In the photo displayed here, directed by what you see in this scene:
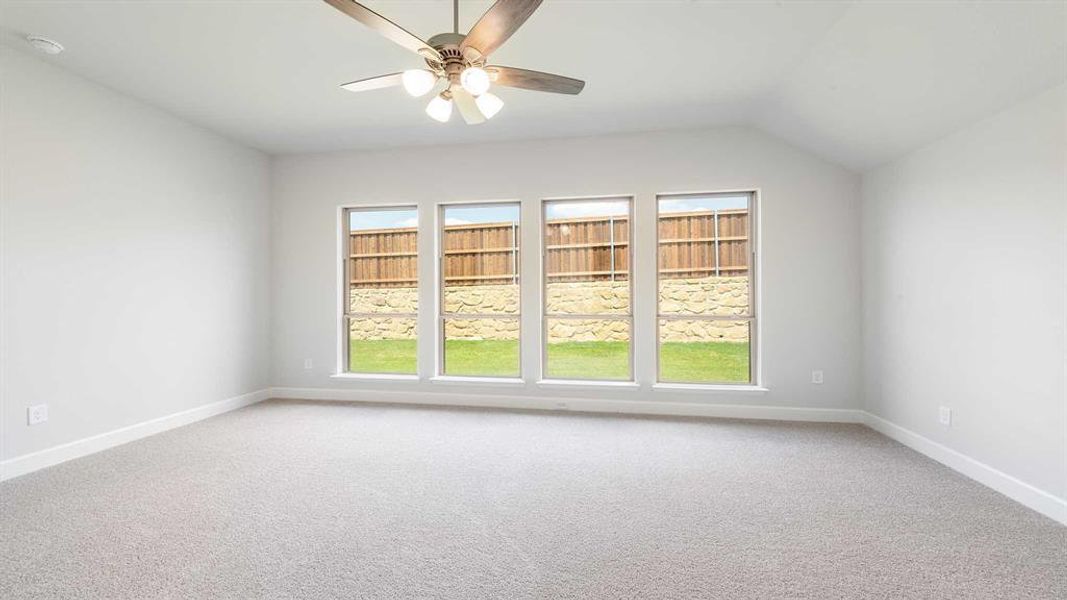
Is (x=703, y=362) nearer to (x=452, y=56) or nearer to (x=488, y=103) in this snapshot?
(x=488, y=103)

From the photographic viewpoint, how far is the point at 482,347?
16.1 feet

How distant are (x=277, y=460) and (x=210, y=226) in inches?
99.6

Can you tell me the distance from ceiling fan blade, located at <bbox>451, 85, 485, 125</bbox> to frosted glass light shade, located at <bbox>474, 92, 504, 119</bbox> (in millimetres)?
62

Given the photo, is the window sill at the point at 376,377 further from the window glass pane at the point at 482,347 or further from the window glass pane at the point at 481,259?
the window glass pane at the point at 481,259

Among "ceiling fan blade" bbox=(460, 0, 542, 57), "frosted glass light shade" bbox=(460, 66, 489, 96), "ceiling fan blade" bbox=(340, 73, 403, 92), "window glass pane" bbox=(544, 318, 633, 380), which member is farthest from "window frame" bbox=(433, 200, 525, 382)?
"ceiling fan blade" bbox=(460, 0, 542, 57)

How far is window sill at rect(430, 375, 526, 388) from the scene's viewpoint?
464 centimetres

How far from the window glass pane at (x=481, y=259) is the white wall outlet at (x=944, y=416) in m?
3.45

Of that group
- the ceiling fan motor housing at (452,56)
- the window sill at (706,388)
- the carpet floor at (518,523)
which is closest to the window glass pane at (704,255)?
the window sill at (706,388)

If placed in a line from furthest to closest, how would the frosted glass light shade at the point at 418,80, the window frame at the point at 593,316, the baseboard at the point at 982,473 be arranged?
1. the window frame at the point at 593,316
2. the baseboard at the point at 982,473
3. the frosted glass light shade at the point at 418,80

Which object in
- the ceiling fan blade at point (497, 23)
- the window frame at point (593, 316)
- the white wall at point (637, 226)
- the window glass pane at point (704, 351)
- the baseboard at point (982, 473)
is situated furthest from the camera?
the window frame at point (593, 316)

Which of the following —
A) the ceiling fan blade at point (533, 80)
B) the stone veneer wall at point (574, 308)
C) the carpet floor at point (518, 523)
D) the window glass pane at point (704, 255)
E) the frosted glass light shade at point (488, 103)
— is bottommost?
the carpet floor at point (518, 523)

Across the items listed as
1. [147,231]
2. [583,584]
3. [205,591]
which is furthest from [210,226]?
[583,584]

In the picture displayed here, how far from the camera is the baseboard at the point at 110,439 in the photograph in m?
2.90

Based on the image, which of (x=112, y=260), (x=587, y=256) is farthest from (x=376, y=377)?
(x=587, y=256)
